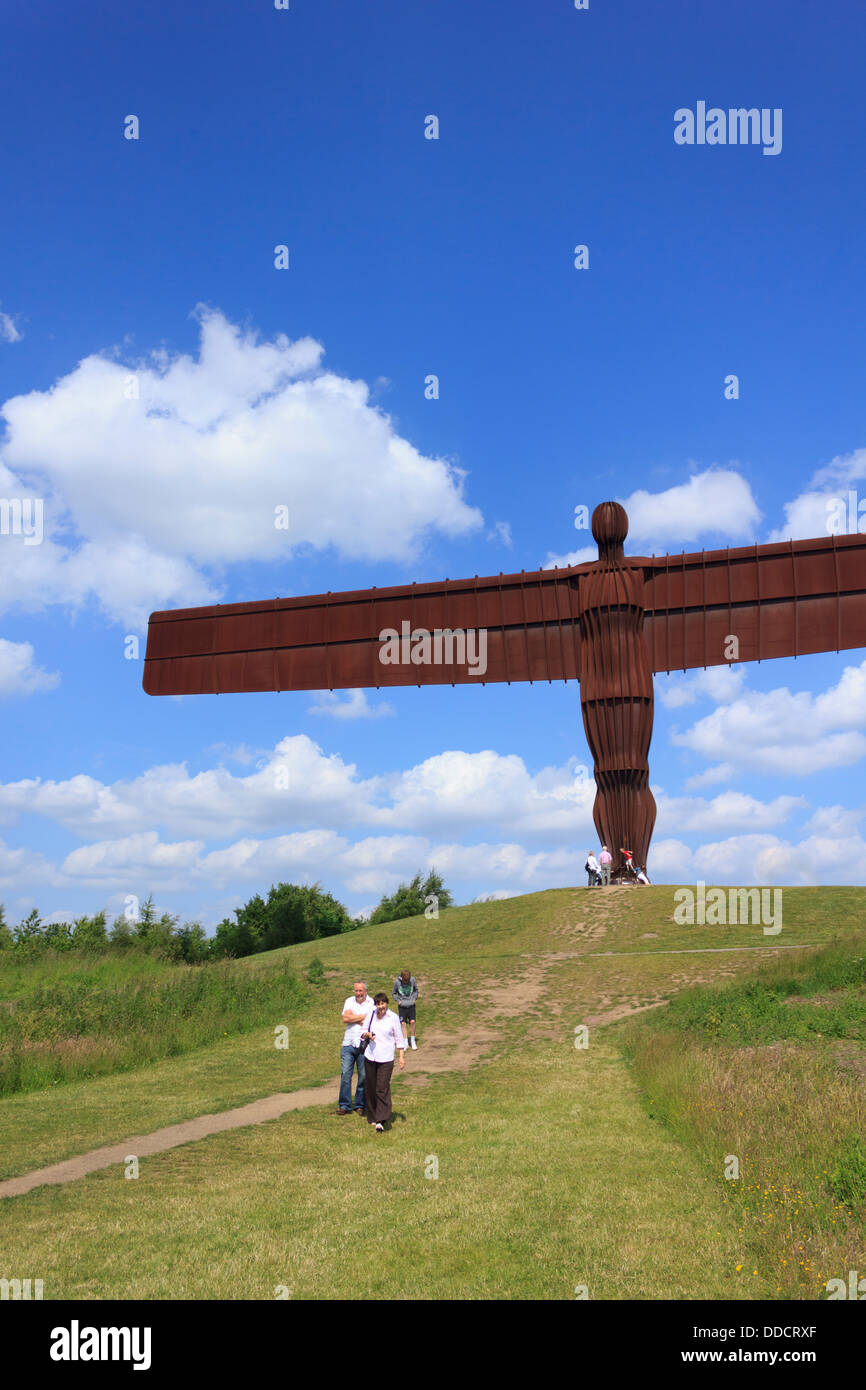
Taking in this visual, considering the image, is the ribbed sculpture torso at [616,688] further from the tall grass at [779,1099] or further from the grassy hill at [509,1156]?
the tall grass at [779,1099]

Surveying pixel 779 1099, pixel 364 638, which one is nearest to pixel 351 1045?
pixel 779 1099

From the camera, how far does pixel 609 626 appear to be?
112 feet

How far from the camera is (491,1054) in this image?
18578mm

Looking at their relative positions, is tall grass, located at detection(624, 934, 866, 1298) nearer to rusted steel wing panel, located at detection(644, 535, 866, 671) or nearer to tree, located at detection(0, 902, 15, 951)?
rusted steel wing panel, located at detection(644, 535, 866, 671)

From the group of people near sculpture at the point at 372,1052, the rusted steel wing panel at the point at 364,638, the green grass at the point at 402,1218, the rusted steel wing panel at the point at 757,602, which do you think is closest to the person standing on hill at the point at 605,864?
the rusted steel wing panel at the point at 364,638

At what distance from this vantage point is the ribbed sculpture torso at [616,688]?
33312mm

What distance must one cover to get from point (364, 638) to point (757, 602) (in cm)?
1484

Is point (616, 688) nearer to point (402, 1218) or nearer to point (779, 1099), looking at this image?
point (779, 1099)

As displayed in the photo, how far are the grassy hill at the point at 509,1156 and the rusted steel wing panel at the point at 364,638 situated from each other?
15206 millimetres

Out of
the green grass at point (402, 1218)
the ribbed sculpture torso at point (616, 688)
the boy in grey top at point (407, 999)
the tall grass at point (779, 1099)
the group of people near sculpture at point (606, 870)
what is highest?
the ribbed sculpture torso at point (616, 688)
